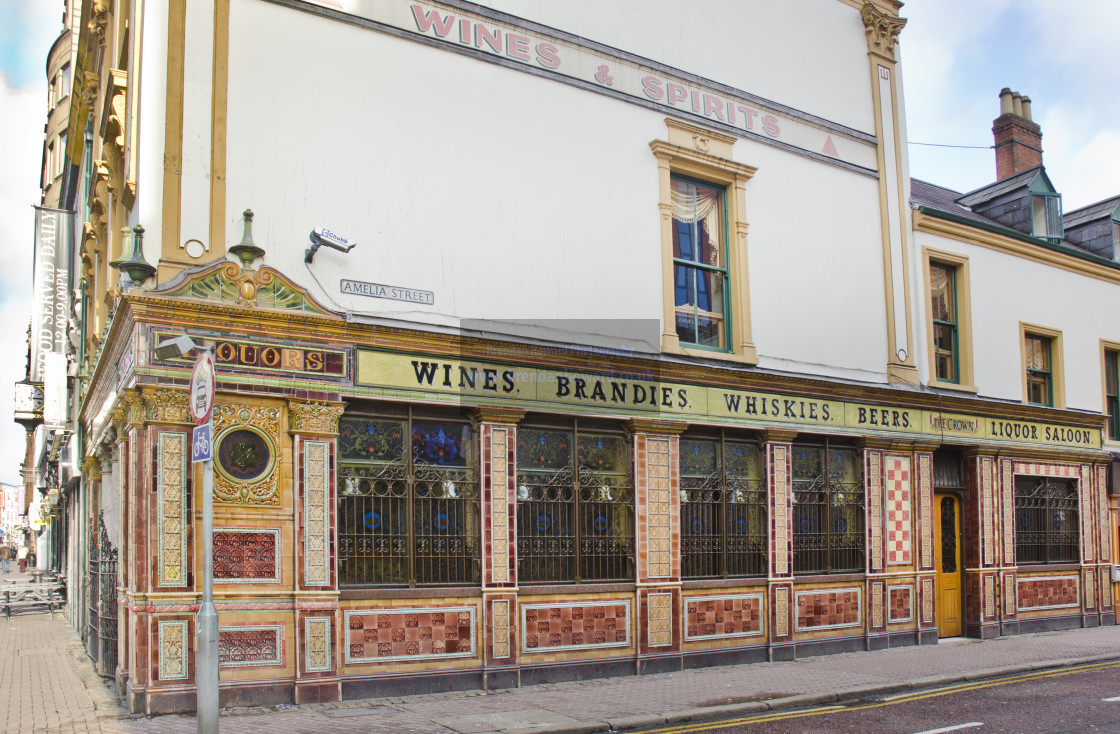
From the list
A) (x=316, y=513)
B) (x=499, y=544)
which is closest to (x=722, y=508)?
(x=499, y=544)

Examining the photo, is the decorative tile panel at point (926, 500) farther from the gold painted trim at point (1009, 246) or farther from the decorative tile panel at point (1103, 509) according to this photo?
the decorative tile panel at point (1103, 509)

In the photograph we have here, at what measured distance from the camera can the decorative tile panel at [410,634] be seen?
10.8 m

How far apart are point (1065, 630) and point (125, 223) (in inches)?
696

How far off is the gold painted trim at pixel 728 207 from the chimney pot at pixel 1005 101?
1314 centimetres

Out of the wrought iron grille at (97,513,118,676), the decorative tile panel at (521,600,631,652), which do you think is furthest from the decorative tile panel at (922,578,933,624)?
the wrought iron grille at (97,513,118,676)

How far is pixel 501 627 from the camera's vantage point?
11.8m

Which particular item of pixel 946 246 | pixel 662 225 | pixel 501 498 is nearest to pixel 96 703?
pixel 501 498

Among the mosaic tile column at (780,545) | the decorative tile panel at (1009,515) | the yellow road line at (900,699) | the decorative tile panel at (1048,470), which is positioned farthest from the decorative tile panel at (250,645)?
the decorative tile panel at (1048,470)

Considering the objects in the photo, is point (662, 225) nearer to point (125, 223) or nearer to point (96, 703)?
point (125, 223)

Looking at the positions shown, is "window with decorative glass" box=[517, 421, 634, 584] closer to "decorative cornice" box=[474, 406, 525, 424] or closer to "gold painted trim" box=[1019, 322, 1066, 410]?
"decorative cornice" box=[474, 406, 525, 424]

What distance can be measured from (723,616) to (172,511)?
7.74 metres

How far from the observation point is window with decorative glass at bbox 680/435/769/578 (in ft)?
45.8

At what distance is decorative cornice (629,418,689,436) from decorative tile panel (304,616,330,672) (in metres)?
4.87

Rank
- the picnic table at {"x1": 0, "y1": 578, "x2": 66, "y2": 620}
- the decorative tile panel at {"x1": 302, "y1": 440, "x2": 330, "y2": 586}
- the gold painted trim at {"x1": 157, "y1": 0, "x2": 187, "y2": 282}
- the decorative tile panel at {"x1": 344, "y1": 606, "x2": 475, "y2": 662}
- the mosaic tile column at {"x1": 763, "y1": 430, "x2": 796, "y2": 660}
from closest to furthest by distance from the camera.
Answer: the gold painted trim at {"x1": 157, "y1": 0, "x2": 187, "y2": 282}
the decorative tile panel at {"x1": 302, "y1": 440, "x2": 330, "y2": 586}
the decorative tile panel at {"x1": 344, "y1": 606, "x2": 475, "y2": 662}
the mosaic tile column at {"x1": 763, "y1": 430, "x2": 796, "y2": 660}
the picnic table at {"x1": 0, "y1": 578, "x2": 66, "y2": 620}
